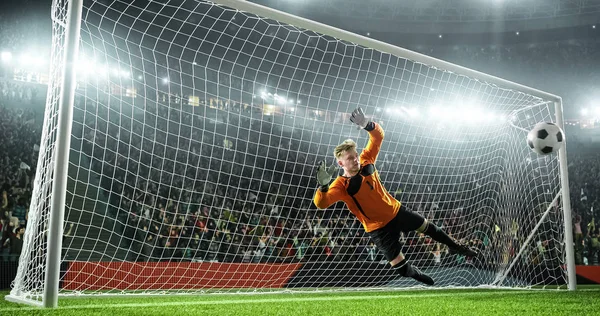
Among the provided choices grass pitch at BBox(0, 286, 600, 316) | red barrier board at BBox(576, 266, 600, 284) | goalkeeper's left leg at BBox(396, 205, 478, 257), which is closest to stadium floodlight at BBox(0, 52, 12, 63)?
grass pitch at BBox(0, 286, 600, 316)

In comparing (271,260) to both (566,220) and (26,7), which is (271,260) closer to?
(566,220)

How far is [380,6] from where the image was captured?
25391 millimetres

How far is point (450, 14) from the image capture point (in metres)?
25.9

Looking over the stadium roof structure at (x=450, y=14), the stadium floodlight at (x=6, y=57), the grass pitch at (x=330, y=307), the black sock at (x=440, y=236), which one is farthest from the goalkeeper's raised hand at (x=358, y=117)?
the stadium floodlight at (x=6, y=57)

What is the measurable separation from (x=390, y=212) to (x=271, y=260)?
5214mm

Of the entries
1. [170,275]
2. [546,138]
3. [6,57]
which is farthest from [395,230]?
[6,57]

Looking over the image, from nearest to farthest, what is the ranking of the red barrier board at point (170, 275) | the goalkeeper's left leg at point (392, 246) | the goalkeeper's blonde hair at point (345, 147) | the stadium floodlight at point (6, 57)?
the goalkeeper's blonde hair at point (345, 147) < the goalkeeper's left leg at point (392, 246) < the red barrier board at point (170, 275) < the stadium floodlight at point (6, 57)

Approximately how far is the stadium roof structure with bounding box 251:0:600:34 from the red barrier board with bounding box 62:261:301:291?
54.1ft

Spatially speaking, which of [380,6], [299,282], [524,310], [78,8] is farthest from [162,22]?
[524,310]

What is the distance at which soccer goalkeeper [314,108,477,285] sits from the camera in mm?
6188

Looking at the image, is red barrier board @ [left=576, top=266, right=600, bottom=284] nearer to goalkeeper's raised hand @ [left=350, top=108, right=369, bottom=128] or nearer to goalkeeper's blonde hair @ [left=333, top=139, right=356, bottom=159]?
goalkeeper's blonde hair @ [left=333, top=139, right=356, bottom=159]

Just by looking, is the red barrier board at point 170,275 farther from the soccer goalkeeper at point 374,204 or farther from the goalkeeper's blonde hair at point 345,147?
the goalkeeper's blonde hair at point 345,147

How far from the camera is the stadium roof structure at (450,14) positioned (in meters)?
24.6

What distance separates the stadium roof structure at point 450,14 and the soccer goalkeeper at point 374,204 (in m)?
18.7
